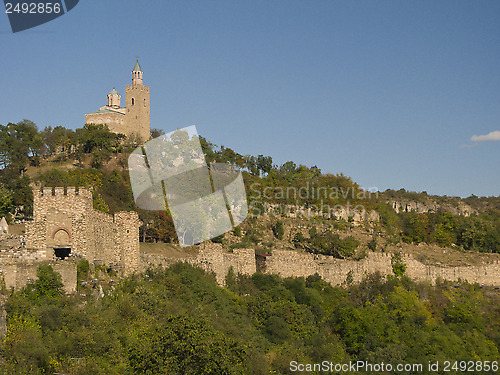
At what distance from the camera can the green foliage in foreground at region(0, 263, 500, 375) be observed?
1577cm

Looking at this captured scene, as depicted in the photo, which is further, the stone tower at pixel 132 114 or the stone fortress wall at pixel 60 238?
the stone tower at pixel 132 114

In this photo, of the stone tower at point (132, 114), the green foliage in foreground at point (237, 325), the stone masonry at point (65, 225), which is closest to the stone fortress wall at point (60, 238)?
the stone masonry at point (65, 225)

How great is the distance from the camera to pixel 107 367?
647 inches

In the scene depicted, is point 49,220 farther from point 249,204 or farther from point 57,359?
point 249,204

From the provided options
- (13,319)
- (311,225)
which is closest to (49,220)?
(13,319)

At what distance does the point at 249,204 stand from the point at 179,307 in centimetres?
2245

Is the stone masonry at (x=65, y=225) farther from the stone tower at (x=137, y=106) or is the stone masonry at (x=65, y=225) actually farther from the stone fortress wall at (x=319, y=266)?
the stone tower at (x=137, y=106)

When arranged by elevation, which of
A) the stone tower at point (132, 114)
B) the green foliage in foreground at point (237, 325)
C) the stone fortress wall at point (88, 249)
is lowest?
the green foliage in foreground at point (237, 325)

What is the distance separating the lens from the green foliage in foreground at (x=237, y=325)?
15.8 m

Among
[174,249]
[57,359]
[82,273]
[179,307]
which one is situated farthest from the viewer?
[174,249]

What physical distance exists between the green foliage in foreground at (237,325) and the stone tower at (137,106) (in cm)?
2414

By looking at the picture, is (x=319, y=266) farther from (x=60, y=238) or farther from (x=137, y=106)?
(x=137, y=106)

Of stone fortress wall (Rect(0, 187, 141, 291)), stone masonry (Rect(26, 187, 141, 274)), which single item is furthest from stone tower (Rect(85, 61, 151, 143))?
stone masonry (Rect(26, 187, 141, 274))

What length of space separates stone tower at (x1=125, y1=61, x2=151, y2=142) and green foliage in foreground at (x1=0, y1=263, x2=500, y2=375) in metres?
24.1
